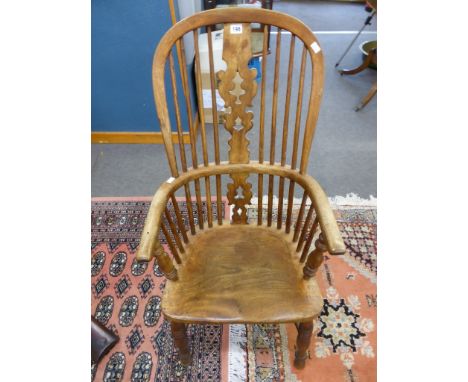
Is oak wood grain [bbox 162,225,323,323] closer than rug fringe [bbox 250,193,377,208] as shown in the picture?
Yes

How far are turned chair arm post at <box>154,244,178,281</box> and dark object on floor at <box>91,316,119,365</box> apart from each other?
62 centimetres

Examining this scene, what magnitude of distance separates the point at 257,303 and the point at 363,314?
797mm

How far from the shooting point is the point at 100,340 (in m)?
1.47

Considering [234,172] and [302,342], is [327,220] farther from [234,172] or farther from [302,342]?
[302,342]

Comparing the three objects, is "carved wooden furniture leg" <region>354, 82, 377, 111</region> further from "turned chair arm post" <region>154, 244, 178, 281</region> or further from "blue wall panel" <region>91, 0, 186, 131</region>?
"turned chair arm post" <region>154, 244, 178, 281</region>

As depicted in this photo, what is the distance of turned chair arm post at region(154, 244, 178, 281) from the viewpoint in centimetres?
98

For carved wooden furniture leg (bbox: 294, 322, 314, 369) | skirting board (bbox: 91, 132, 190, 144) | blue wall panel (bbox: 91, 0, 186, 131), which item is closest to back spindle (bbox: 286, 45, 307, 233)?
carved wooden furniture leg (bbox: 294, 322, 314, 369)

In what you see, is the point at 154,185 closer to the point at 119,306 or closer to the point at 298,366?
the point at 119,306

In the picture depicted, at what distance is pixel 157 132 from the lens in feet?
8.64

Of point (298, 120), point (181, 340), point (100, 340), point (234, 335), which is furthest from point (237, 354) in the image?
point (298, 120)

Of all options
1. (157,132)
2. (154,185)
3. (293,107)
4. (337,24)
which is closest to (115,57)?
(157,132)

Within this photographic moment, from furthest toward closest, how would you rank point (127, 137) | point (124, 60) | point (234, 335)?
point (127, 137), point (124, 60), point (234, 335)

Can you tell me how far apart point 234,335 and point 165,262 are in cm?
70

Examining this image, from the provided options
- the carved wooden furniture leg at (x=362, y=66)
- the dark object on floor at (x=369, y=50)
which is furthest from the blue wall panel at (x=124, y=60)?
the dark object on floor at (x=369, y=50)
